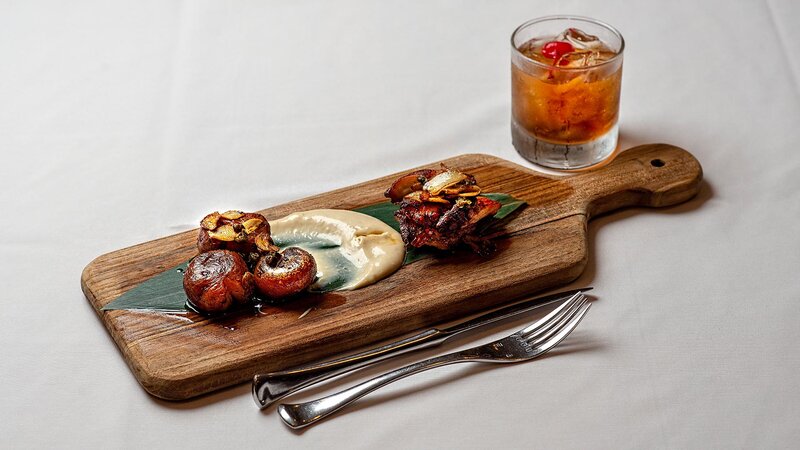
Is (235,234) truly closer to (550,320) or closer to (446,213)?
(446,213)

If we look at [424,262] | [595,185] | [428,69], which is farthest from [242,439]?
[428,69]

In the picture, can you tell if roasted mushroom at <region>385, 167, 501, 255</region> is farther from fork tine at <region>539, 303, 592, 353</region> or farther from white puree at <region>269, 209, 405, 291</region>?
fork tine at <region>539, 303, 592, 353</region>

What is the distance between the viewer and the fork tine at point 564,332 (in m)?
2.02

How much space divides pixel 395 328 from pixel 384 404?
18cm

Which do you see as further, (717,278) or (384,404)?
(717,278)

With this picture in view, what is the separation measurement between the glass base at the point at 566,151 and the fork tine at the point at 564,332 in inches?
22.3

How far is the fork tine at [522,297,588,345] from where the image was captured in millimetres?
2035

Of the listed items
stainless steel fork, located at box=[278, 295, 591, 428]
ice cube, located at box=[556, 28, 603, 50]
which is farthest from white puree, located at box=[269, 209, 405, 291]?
ice cube, located at box=[556, 28, 603, 50]

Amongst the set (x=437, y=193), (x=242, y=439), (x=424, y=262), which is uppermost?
(x=437, y=193)

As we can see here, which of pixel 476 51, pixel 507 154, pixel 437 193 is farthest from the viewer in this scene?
pixel 476 51

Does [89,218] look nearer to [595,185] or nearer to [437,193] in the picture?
[437,193]

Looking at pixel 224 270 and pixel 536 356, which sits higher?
pixel 224 270

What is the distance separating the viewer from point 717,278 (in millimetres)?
2211

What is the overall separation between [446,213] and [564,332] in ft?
1.20
